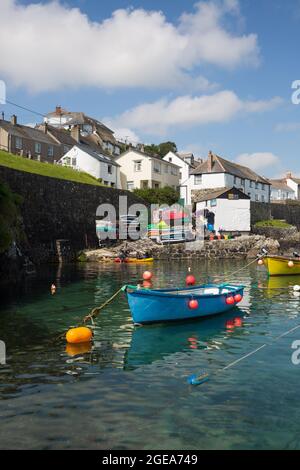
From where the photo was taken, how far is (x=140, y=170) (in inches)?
2923

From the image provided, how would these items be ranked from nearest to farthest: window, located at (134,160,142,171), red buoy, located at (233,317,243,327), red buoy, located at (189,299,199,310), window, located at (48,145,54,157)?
red buoy, located at (189,299,199,310) < red buoy, located at (233,317,243,327) < window, located at (48,145,54,157) < window, located at (134,160,142,171)

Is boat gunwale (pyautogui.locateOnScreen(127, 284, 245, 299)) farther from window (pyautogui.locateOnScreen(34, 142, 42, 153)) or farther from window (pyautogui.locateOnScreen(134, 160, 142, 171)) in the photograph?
window (pyautogui.locateOnScreen(134, 160, 142, 171))

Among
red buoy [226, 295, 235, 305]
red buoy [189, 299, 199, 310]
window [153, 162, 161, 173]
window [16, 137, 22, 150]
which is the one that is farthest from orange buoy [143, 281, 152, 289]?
window [153, 162, 161, 173]

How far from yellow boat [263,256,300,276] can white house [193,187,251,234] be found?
96.6 feet

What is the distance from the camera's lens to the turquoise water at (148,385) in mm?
7680

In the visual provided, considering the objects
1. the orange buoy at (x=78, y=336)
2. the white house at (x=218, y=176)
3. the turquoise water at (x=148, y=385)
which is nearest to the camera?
the turquoise water at (x=148, y=385)

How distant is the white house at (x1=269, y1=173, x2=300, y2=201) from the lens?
339ft

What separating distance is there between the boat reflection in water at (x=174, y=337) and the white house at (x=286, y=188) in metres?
90.1

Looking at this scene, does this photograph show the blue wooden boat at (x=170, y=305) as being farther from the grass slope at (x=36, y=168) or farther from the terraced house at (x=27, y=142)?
the terraced house at (x=27, y=142)

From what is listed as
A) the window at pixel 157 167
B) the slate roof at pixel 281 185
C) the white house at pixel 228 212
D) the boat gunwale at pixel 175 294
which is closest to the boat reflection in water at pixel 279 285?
the boat gunwale at pixel 175 294

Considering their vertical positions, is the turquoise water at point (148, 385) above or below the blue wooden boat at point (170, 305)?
below

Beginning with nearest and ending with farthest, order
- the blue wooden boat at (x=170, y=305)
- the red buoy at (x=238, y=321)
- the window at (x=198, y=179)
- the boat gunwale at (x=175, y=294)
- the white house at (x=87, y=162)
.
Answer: the boat gunwale at (x=175, y=294)
the blue wooden boat at (x=170, y=305)
the red buoy at (x=238, y=321)
the white house at (x=87, y=162)
the window at (x=198, y=179)

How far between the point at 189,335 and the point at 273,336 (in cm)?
287

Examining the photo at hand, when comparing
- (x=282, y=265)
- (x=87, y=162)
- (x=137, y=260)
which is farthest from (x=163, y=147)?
(x=282, y=265)
